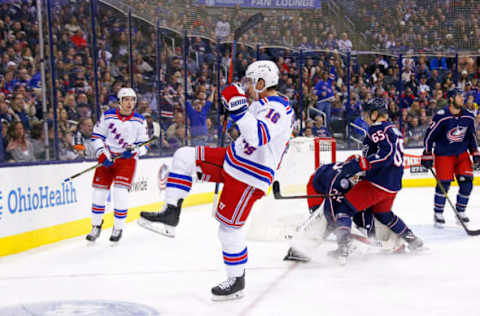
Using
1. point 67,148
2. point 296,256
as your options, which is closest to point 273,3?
point 67,148

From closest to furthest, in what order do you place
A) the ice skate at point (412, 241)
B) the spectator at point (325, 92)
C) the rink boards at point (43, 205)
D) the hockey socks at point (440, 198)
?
the ice skate at point (412, 241), the rink boards at point (43, 205), the hockey socks at point (440, 198), the spectator at point (325, 92)

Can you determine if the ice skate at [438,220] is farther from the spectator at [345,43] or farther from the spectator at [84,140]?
the spectator at [345,43]

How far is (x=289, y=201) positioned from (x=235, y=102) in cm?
234

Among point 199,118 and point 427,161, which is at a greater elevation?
point 199,118

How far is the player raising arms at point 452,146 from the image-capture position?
5.63 meters

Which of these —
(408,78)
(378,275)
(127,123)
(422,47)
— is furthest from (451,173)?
(422,47)

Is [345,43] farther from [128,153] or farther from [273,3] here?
[128,153]

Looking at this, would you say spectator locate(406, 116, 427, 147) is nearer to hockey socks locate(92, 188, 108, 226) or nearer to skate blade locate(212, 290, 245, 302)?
hockey socks locate(92, 188, 108, 226)

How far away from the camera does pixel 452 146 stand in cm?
571

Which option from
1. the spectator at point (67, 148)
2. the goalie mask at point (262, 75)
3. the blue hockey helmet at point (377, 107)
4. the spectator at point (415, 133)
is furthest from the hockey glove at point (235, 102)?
the spectator at point (415, 133)

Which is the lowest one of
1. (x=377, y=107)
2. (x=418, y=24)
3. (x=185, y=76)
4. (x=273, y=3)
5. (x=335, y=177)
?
(x=335, y=177)

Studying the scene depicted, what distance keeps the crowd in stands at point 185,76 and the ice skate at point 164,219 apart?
203 cm

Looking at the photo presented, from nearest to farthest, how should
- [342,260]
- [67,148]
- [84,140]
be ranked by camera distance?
1. [342,260]
2. [67,148]
3. [84,140]

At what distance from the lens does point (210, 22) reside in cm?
1001
